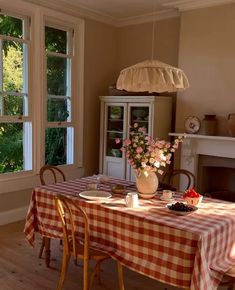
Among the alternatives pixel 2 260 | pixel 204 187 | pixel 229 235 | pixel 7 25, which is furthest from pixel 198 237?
pixel 7 25

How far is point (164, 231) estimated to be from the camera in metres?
2.12

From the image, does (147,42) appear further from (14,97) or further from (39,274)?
(39,274)

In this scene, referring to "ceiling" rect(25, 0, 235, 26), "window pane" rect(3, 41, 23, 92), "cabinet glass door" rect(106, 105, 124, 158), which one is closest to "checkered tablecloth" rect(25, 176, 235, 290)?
"window pane" rect(3, 41, 23, 92)

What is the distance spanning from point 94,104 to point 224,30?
2.13m

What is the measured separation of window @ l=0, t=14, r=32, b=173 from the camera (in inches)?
158

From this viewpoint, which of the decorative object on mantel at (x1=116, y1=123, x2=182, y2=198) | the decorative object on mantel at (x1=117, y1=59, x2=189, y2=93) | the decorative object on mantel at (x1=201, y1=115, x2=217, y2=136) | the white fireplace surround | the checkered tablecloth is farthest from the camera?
the decorative object on mantel at (x1=201, y1=115, x2=217, y2=136)

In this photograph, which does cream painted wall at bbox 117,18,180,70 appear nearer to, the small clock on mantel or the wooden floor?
the small clock on mantel

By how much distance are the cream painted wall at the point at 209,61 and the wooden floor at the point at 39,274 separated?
7.27 feet

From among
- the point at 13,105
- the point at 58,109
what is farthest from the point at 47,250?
the point at 58,109

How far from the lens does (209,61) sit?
14.0 ft

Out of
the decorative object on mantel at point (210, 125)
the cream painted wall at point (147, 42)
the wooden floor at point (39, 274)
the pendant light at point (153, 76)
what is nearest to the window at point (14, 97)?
the wooden floor at point (39, 274)

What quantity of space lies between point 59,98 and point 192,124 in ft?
6.10

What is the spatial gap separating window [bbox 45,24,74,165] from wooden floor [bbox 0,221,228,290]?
156cm

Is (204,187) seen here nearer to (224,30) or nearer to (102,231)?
(224,30)
